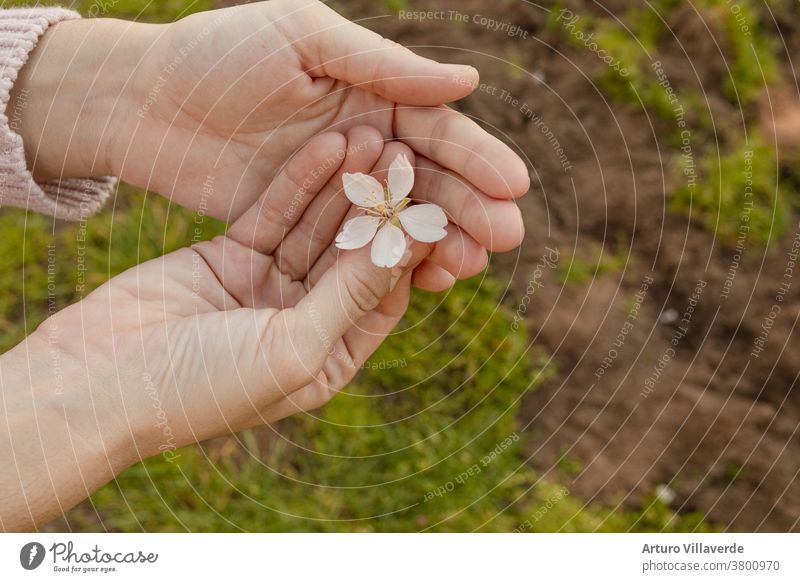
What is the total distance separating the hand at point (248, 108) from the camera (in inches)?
68.8

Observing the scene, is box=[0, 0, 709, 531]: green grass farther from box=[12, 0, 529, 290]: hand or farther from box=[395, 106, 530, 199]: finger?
box=[395, 106, 530, 199]: finger

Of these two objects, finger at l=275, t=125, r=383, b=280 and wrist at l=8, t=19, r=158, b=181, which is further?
wrist at l=8, t=19, r=158, b=181

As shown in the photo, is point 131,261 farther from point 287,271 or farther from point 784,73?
point 784,73

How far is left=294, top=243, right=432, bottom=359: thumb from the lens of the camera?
1.64 m

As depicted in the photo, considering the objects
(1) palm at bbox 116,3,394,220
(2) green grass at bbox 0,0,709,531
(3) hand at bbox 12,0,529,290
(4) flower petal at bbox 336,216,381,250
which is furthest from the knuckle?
(2) green grass at bbox 0,0,709,531

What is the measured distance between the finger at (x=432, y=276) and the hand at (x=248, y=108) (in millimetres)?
84

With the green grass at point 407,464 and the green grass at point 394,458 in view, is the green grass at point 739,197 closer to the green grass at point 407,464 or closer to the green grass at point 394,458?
the green grass at point 394,458

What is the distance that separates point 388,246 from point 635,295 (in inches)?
44.1

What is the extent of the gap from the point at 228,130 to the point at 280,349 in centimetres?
66

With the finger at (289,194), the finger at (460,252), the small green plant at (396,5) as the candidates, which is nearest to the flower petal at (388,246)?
the finger at (460,252)

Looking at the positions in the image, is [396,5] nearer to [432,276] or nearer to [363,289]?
[432,276]

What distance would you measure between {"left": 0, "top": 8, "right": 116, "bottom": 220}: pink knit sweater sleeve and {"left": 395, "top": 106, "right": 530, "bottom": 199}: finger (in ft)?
3.11

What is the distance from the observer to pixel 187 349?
1.70 meters
